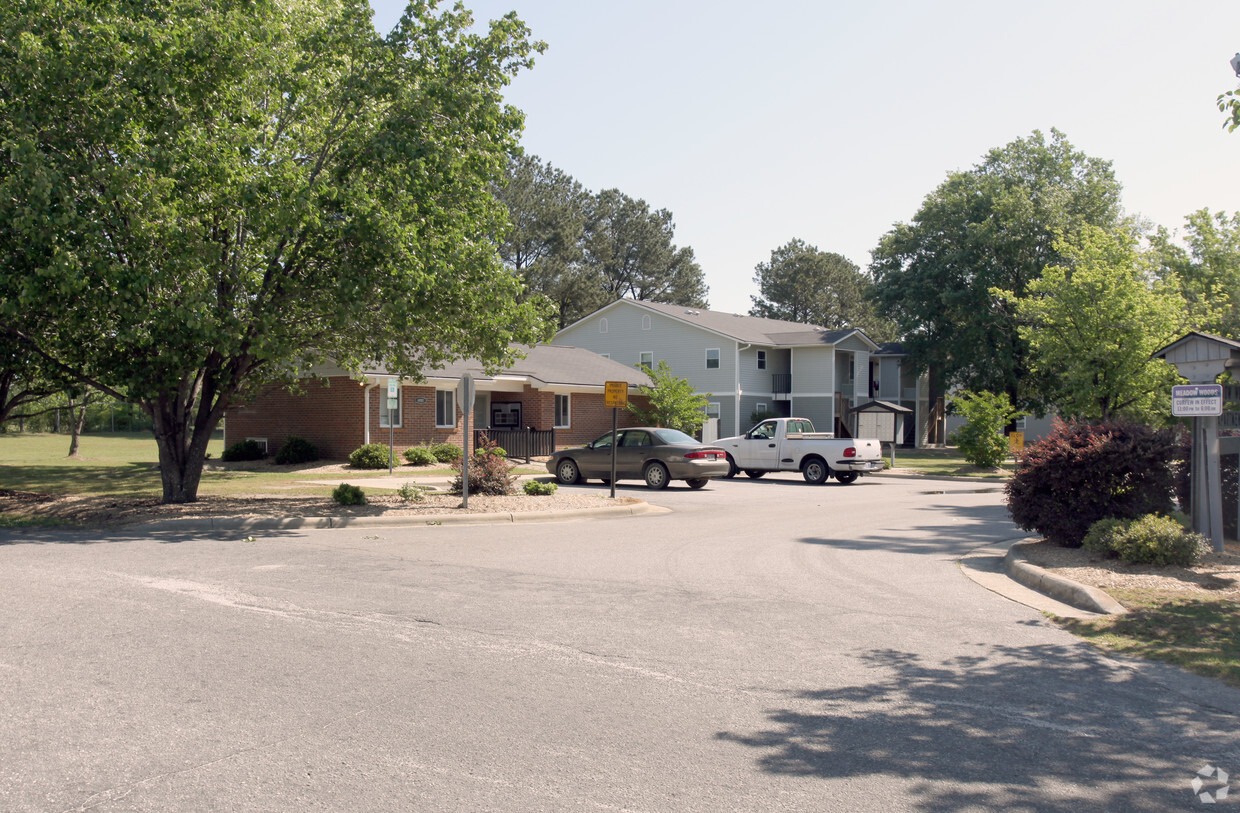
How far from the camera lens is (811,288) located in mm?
84438

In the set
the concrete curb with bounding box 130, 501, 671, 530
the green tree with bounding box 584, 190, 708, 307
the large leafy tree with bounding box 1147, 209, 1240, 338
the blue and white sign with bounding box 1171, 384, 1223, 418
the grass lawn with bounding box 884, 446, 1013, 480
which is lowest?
the concrete curb with bounding box 130, 501, 671, 530

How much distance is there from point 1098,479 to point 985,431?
22.5 metres

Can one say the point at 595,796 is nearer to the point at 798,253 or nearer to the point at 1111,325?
the point at 1111,325

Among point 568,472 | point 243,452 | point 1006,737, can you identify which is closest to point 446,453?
point 568,472

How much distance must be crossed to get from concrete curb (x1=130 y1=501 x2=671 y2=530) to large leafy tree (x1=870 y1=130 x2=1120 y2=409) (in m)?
35.9

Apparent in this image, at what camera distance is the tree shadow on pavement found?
439 centimetres

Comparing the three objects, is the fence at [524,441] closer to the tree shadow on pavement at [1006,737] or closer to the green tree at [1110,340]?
the green tree at [1110,340]

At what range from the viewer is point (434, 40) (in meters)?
15.3

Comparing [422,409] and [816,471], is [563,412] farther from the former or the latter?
[816,471]

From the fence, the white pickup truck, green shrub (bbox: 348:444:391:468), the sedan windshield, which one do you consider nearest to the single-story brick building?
the fence

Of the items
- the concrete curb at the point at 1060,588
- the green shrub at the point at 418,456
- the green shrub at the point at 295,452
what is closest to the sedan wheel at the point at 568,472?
the green shrub at the point at 418,456

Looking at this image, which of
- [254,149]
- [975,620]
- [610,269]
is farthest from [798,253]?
[975,620]

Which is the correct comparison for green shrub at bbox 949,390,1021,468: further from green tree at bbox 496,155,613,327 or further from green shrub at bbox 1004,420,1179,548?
green tree at bbox 496,155,613,327

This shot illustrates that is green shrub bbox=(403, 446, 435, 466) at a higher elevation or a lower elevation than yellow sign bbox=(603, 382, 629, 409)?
lower
